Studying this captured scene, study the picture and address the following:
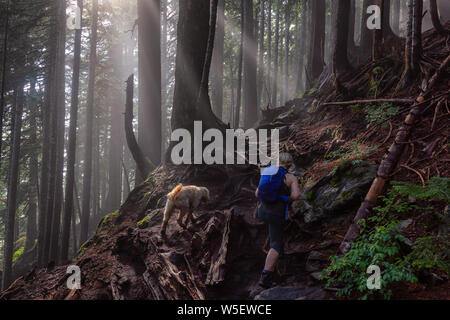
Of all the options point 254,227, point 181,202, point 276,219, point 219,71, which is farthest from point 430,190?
point 219,71

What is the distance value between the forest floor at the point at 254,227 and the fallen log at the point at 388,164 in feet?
0.44

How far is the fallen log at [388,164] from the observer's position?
141 inches

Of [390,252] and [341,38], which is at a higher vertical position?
[341,38]

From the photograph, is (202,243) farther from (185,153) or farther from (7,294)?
(7,294)

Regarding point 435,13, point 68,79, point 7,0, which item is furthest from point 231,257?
point 68,79

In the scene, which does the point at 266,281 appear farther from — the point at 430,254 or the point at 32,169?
the point at 32,169

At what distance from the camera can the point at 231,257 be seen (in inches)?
175

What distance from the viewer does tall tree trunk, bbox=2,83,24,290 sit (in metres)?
13.9

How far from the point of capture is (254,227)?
500 cm

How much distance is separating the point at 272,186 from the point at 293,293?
57.0 inches

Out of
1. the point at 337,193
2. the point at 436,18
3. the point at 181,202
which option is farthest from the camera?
the point at 436,18

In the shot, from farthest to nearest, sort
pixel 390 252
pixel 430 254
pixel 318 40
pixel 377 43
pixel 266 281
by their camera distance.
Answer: pixel 318 40 < pixel 377 43 < pixel 266 281 < pixel 390 252 < pixel 430 254

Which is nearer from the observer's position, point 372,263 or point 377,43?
point 372,263
